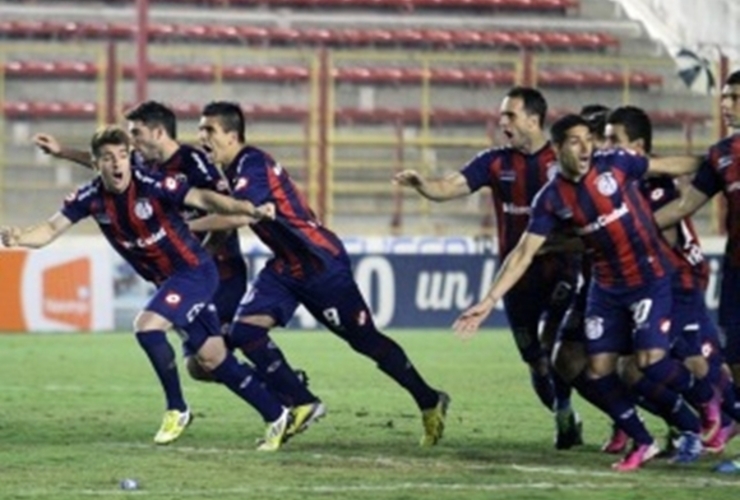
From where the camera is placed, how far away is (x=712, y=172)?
12492mm

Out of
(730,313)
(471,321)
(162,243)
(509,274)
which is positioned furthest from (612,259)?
(162,243)

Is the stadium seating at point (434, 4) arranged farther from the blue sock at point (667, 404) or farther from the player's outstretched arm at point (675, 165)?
the blue sock at point (667, 404)

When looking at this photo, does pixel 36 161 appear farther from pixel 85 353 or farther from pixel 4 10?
pixel 85 353

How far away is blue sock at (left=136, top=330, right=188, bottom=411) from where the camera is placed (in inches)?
531

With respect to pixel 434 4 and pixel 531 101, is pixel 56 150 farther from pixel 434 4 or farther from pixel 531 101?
pixel 434 4

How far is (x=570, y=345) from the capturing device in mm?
13359

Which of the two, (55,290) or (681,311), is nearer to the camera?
(681,311)

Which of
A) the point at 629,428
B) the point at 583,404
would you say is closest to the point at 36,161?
the point at 583,404

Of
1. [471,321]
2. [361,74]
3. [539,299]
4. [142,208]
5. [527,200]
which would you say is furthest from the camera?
[361,74]

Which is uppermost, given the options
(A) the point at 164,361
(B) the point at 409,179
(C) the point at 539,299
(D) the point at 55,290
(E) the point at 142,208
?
(B) the point at 409,179

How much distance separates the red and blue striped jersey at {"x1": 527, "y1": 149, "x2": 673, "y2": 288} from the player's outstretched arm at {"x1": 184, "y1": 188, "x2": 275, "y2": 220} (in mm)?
1590

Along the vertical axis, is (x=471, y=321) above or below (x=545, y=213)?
below

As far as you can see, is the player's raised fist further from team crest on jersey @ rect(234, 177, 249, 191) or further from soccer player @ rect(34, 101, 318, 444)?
soccer player @ rect(34, 101, 318, 444)

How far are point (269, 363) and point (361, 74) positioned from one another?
16350 millimetres
